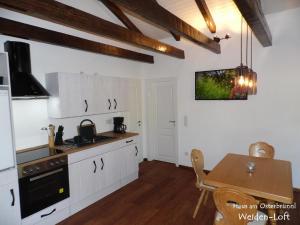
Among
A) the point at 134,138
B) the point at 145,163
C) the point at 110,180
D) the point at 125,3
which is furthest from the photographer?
the point at 145,163

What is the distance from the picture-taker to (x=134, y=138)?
414 centimetres

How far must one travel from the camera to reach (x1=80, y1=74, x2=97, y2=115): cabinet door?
3.54 meters

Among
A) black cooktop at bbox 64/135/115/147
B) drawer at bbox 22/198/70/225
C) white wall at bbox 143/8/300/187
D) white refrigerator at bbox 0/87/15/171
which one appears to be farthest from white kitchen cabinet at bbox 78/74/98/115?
white wall at bbox 143/8/300/187

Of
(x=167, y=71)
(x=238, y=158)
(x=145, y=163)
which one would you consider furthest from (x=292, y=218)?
(x=167, y=71)

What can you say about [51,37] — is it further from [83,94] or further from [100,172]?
[100,172]

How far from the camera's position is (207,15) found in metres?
3.67

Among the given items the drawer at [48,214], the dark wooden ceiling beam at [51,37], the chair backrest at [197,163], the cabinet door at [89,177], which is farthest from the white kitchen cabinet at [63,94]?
the chair backrest at [197,163]

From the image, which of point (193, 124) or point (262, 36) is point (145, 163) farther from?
point (262, 36)

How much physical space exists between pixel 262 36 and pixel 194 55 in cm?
161

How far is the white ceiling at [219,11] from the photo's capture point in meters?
3.25

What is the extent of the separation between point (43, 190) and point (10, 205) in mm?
397

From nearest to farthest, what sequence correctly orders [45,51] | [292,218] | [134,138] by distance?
[292,218], [45,51], [134,138]

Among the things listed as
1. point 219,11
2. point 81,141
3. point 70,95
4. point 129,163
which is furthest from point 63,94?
point 219,11

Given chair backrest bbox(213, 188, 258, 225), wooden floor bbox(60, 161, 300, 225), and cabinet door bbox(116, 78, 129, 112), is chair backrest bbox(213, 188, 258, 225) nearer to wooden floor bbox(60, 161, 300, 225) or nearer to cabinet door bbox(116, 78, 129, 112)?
wooden floor bbox(60, 161, 300, 225)
